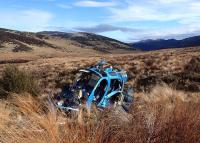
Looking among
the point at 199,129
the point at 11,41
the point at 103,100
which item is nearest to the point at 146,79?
the point at 103,100

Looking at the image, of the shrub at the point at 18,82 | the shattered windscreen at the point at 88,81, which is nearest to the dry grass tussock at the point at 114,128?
the shattered windscreen at the point at 88,81

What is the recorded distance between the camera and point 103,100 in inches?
553

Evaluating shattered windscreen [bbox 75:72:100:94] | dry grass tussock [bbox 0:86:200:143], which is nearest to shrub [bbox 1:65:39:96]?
shattered windscreen [bbox 75:72:100:94]

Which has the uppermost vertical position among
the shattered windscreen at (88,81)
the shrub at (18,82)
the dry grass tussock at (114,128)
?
the dry grass tussock at (114,128)

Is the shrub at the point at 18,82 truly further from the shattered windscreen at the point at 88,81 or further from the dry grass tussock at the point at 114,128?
the dry grass tussock at the point at 114,128

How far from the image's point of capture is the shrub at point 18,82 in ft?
54.3

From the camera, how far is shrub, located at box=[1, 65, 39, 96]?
16562 mm

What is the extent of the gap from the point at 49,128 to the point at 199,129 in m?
1.83

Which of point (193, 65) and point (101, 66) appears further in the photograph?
point (193, 65)

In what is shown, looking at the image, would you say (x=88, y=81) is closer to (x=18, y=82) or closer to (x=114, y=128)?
(x=18, y=82)

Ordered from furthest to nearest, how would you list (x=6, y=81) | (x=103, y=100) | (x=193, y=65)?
(x=193, y=65) < (x=6, y=81) < (x=103, y=100)

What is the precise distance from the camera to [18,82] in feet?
56.0

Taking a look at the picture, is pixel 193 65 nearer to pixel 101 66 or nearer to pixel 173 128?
pixel 101 66

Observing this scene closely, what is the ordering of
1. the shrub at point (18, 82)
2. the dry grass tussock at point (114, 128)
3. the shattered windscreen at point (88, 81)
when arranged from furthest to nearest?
the shrub at point (18, 82) → the shattered windscreen at point (88, 81) → the dry grass tussock at point (114, 128)
